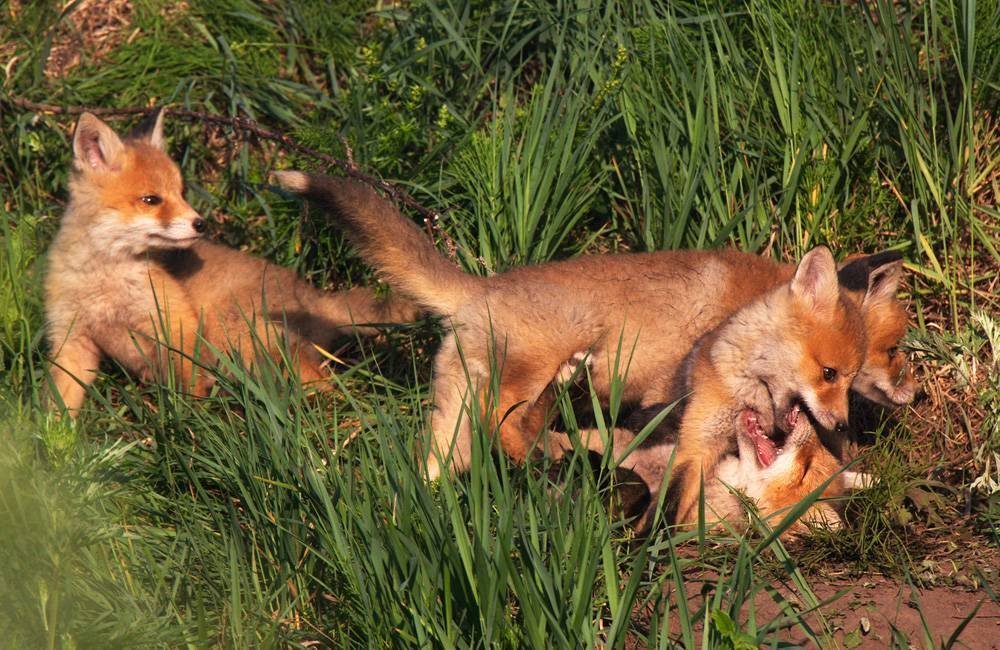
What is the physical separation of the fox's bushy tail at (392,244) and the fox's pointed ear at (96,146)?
145 centimetres

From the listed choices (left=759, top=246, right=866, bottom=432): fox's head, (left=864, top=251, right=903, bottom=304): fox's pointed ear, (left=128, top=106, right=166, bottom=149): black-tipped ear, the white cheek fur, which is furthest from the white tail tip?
(left=864, top=251, right=903, bottom=304): fox's pointed ear

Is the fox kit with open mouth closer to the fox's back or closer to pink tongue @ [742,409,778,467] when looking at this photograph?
pink tongue @ [742,409,778,467]

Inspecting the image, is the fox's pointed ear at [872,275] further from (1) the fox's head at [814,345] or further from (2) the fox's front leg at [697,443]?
(2) the fox's front leg at [697,443]

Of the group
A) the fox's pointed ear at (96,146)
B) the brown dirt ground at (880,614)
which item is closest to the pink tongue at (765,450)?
the brown dirt ground at (880,614)

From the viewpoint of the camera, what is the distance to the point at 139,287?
5.70m

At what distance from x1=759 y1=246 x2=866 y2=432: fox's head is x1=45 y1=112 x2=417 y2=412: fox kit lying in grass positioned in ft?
6.26

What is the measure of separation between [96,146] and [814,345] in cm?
372

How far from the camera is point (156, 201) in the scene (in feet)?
18.8

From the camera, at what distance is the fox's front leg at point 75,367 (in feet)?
18.2

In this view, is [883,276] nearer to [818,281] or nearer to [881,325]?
[881,325]

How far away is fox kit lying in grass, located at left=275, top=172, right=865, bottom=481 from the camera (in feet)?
15.1

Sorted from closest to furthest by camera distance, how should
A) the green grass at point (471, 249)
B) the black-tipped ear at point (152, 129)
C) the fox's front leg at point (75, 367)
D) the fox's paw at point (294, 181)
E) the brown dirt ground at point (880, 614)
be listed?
the green grass at point (471, 249), the brown dirt ground at point (880, 614), the fox's paw at point (294, 181), the fox's front leg at point (75, 367), the black-tipped ear at point (152, 129)

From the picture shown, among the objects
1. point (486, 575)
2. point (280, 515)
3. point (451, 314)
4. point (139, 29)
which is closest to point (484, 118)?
point (451, 314)

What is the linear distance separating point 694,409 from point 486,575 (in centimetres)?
180
